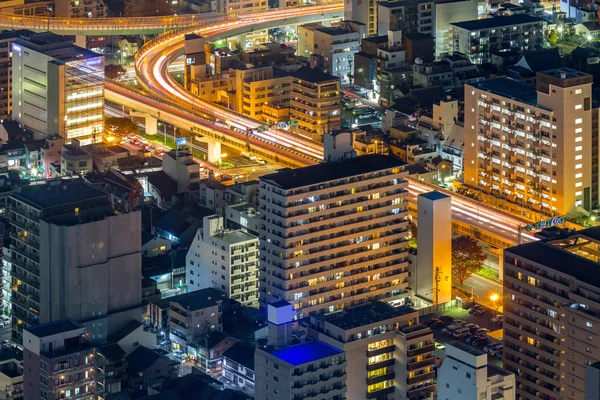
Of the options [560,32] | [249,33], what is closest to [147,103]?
[249,33]

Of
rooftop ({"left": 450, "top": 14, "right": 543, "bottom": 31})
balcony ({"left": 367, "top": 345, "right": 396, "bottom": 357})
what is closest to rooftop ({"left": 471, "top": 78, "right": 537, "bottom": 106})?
rooftop ({"left": 450, "top": 14, "right": 543, "bottom": 31})

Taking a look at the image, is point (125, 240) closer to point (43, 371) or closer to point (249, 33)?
point (43, 371)

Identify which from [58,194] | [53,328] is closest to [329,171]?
[58,194]

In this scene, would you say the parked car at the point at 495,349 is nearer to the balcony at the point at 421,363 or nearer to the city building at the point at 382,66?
the balcony at the point at 421,363

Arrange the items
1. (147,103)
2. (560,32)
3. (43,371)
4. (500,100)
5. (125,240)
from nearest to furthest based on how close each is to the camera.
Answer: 1. (43,371)
2. (125,240)
3. (500,100)
4. (147,103)
5. (560,32)

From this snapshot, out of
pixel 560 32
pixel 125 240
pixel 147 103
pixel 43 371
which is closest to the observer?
pixel 43 371

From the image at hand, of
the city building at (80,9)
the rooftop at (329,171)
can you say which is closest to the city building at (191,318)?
the rooftop at (329,171)

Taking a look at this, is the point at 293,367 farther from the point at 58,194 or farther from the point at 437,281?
the point at 437,281

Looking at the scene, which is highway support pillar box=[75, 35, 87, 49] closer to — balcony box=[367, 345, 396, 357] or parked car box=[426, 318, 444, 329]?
parked car box=[426, 318, 444, 329]
